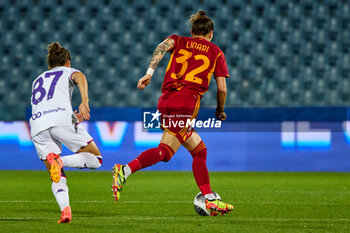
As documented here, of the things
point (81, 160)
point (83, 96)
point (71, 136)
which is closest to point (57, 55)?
point (83, 96)

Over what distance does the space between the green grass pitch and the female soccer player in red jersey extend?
1.23ft

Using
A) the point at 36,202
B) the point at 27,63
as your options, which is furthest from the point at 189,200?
the point at 27,63

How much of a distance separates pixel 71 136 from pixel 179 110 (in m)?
0.77

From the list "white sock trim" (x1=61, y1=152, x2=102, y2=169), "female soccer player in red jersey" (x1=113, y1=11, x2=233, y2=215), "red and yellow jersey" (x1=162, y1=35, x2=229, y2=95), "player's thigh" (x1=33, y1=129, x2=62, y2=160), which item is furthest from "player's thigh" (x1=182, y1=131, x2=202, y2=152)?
"player's thigh" (x1=33, y1=129, x2=62, y2=160)

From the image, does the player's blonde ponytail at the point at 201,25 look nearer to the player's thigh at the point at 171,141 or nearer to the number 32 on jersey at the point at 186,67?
the number 32 on jersey at the point at 186,67

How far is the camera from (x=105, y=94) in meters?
11.2

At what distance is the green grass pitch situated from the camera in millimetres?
4043

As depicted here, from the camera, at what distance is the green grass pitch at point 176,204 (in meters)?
4.04

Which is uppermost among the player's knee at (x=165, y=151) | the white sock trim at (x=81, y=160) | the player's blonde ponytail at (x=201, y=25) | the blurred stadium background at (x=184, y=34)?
the blurred stadium background at (x=184, y=34)

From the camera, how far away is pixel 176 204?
5484mm

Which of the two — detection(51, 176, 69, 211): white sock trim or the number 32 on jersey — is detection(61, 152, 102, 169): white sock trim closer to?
detection(51, 176, 69, 211): white sock trim

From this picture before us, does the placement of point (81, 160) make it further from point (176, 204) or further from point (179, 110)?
point (176, 204)

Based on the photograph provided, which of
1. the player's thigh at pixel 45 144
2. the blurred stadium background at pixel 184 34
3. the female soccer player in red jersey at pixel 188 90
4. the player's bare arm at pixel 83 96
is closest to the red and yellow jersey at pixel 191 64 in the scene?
the female soccer player in red jersey at pixel 188 90

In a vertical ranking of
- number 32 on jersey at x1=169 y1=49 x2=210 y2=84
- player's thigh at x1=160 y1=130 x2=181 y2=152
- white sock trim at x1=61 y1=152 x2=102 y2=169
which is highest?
number 32 on jersey at x1=169 y1=49 x2=210 y2=84
